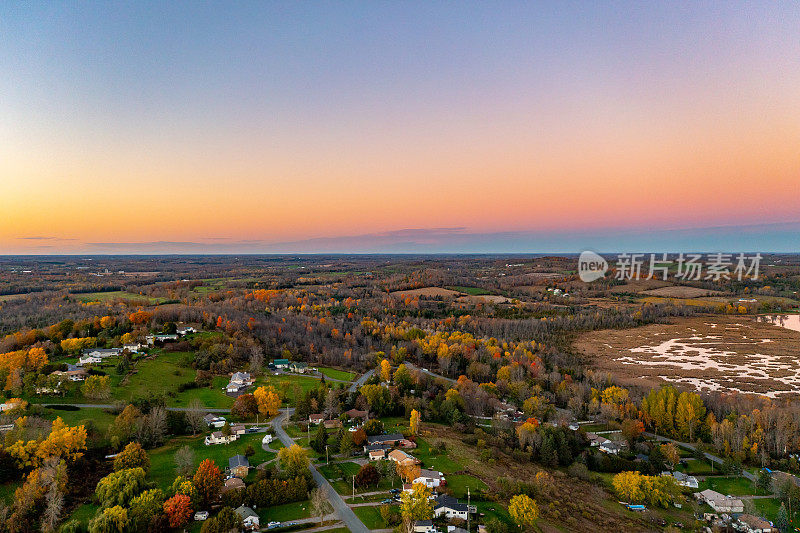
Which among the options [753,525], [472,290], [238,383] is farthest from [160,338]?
[472,290]

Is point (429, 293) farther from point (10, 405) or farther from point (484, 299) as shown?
point (10, 405)

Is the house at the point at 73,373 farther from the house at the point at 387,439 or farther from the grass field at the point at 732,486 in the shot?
the grass field at the point at 732,486

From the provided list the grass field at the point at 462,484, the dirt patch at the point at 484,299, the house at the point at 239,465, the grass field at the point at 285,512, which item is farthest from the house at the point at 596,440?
the dirt patch at the point at 484,299

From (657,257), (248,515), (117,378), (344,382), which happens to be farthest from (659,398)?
(657,257)

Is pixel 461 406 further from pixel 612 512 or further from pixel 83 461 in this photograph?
pixel 83 461

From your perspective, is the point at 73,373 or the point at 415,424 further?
the point at 73,373

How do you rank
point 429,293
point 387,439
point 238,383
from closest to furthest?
point 387,439, point 238,383, point 429,293

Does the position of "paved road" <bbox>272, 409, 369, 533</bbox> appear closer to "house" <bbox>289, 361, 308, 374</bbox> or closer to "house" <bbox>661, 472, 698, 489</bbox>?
"house" <bbox>661, 472, 698, 489</bbox>
